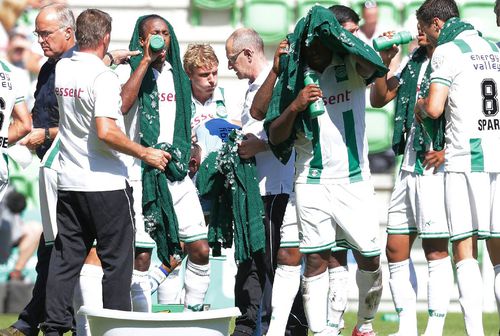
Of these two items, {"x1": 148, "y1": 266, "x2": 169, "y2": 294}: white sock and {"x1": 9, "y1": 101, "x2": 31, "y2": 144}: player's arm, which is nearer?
{"x1": 9, "y1": 101, "x2": 31, "y2": 144}: player's arm

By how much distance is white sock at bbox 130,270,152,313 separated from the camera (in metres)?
8.85

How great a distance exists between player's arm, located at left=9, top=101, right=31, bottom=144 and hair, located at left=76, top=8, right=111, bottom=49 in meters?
1.16

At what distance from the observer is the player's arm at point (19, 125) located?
895cm

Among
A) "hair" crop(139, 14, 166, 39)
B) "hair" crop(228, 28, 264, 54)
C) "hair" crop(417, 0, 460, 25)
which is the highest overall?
"hair" crop(417, 0, 460, 25)

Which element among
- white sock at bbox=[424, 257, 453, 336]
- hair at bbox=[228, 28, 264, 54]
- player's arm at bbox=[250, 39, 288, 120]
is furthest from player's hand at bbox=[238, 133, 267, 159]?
white sock at bbox=[424, 257, 453, 336]

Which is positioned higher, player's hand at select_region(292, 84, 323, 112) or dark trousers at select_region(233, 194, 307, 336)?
player's hand at select_region(292, 84, 323, 112)

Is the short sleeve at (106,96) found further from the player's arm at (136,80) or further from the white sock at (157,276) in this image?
the white sock at (157,276)

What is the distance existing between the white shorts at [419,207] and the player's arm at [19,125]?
276cm

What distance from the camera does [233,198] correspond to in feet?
29.5

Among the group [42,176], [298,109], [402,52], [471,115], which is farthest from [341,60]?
[402,52]

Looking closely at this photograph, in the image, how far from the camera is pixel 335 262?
855 cm

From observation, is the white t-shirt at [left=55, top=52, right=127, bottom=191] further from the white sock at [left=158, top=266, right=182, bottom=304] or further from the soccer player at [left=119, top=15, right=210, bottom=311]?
the white sock at [left=158, top=266, right=182, bottom=304]

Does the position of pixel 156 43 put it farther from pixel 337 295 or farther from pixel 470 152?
pixel 470 152

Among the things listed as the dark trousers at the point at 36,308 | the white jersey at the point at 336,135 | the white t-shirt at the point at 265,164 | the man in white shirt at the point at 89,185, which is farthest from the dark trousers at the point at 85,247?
the white t-shirt at the point at 265,164
